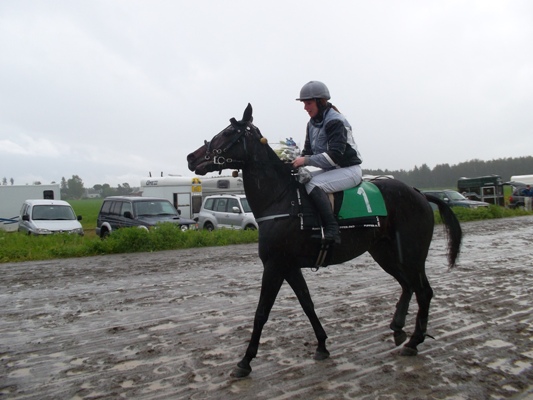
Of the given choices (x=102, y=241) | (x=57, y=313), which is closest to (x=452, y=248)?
(x=57, y=313)

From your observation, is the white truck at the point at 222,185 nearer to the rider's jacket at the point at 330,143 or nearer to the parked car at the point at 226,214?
the parked car at the point at 226,214

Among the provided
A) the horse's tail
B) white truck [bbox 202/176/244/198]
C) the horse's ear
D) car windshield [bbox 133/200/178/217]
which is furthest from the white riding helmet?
white truck [bbox 202/176/244/198]

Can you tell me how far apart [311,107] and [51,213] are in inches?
627

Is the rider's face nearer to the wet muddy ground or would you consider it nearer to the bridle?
the bridle

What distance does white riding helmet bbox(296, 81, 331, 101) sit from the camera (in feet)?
16.0

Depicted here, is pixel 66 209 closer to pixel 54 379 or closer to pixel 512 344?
pixel 54 379

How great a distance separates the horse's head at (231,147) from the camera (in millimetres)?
4691

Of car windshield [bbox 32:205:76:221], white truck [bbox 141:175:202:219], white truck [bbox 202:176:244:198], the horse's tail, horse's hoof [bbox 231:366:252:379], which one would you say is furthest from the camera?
white truck [bbox 141:175:202:219]

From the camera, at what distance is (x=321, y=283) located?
8.48m

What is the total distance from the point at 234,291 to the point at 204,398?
4.13m

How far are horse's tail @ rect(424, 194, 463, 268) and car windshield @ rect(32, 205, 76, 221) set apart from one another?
51.8 ft

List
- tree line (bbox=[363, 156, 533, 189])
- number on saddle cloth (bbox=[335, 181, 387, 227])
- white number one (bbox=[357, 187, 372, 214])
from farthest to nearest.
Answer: tree line (bbox=[363, 156, 533, 189])
white number one (bbox=[357, 187, 372, 214])
number on saddle cloth (bbox=[335, 181, 387, 227])

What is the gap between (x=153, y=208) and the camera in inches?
711

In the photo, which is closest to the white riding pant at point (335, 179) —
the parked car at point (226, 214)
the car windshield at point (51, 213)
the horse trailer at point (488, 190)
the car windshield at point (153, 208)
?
the parked car at point (226, 214)
